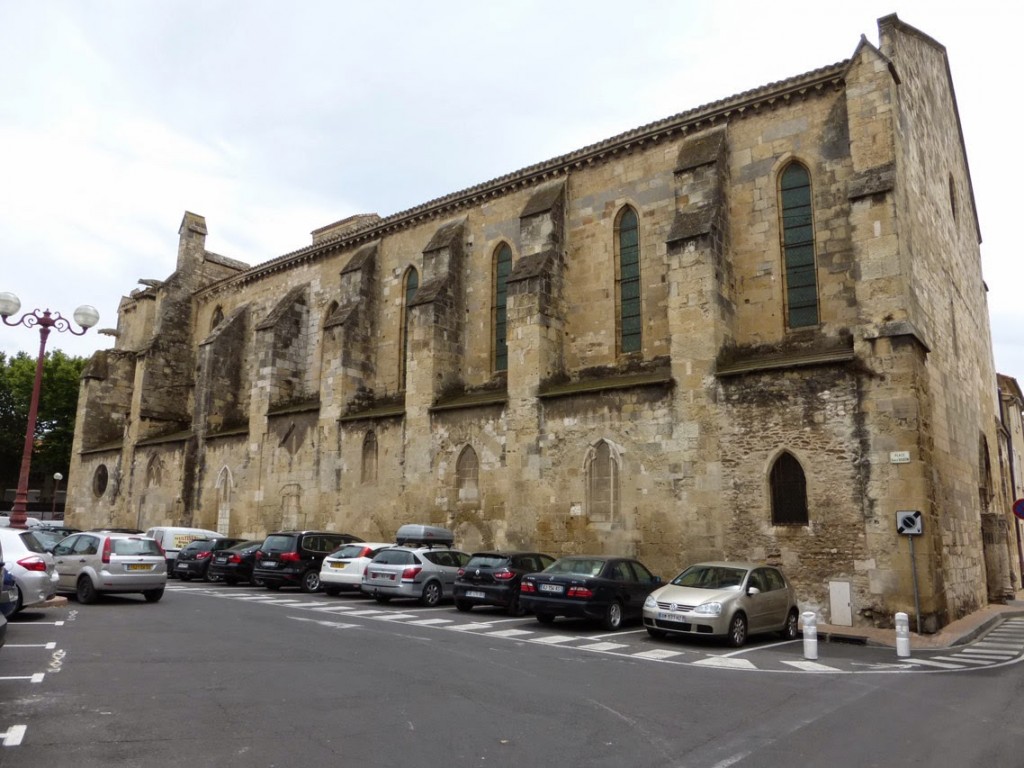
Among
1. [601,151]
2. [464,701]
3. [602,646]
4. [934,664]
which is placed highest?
[601,151]

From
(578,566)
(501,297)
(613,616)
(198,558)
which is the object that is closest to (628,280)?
(501,297)

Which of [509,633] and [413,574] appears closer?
[509,633]

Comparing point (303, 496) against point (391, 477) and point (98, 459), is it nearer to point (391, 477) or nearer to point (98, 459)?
point (391, 477)

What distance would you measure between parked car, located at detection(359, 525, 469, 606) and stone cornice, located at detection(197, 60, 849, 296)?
11.9 meters

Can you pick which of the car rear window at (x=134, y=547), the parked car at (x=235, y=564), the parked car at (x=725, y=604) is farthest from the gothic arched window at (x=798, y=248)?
the parked car at (x=235, y=564)

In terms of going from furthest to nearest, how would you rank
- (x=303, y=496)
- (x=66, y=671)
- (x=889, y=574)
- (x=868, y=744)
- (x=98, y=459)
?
(x=98, y=459)
(x=303, y=496)
(x=889, y=574)
(x=66, y=671)
(x=868, y=744)

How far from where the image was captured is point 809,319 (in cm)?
1797

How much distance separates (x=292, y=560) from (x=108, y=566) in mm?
5215

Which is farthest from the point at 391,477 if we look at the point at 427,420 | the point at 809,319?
the point at 809,319

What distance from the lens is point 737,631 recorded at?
480 inches

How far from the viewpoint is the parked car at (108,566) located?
15.1 meters

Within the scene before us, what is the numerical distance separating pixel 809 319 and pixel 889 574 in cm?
620

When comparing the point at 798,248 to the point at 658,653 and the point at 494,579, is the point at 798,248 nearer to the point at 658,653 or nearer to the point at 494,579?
the point at 494,579

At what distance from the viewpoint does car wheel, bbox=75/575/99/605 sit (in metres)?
15.2
